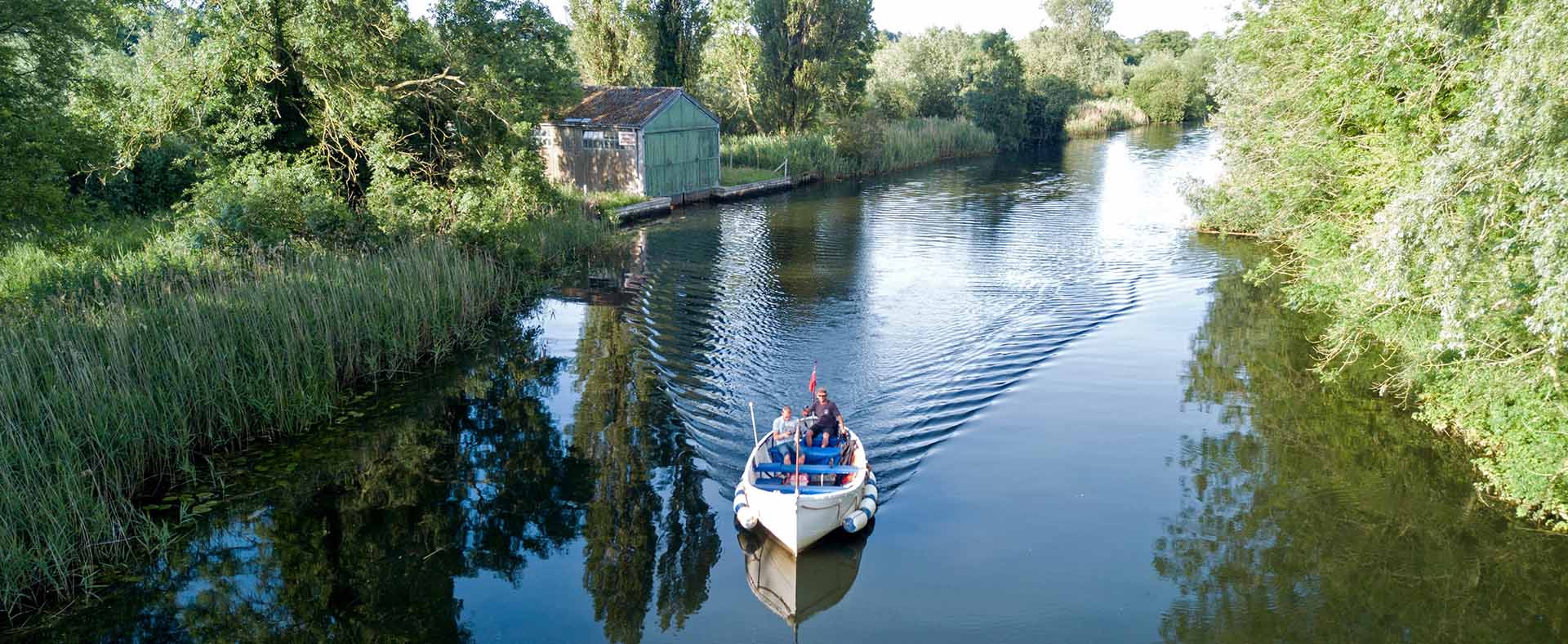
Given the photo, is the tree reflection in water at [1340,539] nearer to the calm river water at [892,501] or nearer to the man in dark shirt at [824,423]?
the calm river water at [892,501]

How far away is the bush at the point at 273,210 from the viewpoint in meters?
17.8

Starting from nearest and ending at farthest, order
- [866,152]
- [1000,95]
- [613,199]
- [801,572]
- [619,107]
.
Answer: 1. [801,572]
2. [613,199]
3. [619,107]
4. [866,152]
5. [1000,95]

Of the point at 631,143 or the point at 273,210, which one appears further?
A: the point at 631,143

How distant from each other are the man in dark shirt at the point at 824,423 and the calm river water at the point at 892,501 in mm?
1001

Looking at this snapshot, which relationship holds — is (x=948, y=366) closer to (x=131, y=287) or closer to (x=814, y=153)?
(x=131, y=287)

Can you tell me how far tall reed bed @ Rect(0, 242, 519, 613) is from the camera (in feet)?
32.3

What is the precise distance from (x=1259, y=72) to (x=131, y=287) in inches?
863

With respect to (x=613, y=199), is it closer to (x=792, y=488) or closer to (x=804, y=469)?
(x=804, y=469)

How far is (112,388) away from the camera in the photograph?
37.9 ft

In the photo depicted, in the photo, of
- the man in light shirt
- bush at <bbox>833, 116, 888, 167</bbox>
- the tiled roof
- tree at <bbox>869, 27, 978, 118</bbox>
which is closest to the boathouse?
the tiled roof

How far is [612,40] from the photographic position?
150 ft

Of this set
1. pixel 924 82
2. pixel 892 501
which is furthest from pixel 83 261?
pixel 924 82

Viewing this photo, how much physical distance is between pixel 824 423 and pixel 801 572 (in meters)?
2.43

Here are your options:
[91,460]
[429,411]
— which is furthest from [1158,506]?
[91,460]
